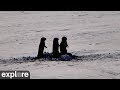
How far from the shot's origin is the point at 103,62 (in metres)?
10.2

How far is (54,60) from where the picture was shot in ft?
34.4

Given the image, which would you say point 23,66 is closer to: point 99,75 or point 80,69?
point 80,69

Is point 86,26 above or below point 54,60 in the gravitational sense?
above

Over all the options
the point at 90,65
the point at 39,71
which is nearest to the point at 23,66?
the point at 39,71
